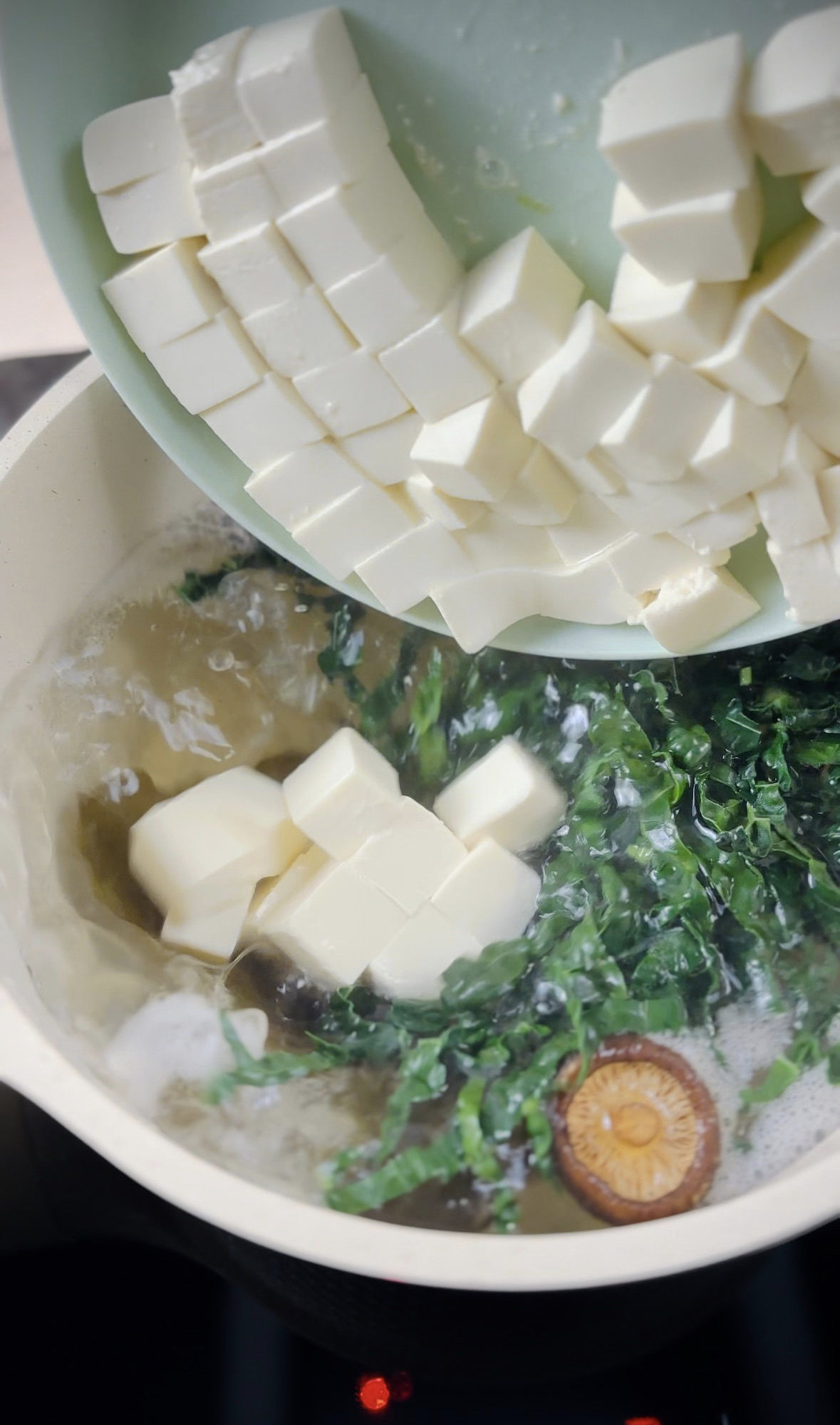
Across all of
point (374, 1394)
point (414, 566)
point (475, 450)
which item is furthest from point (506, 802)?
point (374, 1394)

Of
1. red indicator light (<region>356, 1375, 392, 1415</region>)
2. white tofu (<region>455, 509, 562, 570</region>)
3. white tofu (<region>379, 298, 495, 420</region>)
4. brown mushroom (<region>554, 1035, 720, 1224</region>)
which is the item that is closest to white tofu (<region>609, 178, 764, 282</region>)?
white tofu (<region>379, 298, 495, 420</region>)

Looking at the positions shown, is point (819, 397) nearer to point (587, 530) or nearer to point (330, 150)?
point (587, 530)

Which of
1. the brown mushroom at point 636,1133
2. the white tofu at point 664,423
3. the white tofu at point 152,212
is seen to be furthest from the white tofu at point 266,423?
the brown mushroom at point 636,1133

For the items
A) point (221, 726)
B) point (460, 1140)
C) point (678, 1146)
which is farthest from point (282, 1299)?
point (221, 726)

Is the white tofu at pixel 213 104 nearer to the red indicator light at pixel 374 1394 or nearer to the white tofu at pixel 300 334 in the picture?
the white tofu at pixel 300 334

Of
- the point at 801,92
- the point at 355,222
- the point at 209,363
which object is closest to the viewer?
the point at 801,92

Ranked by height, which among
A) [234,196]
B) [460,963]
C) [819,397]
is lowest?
[460,963]
